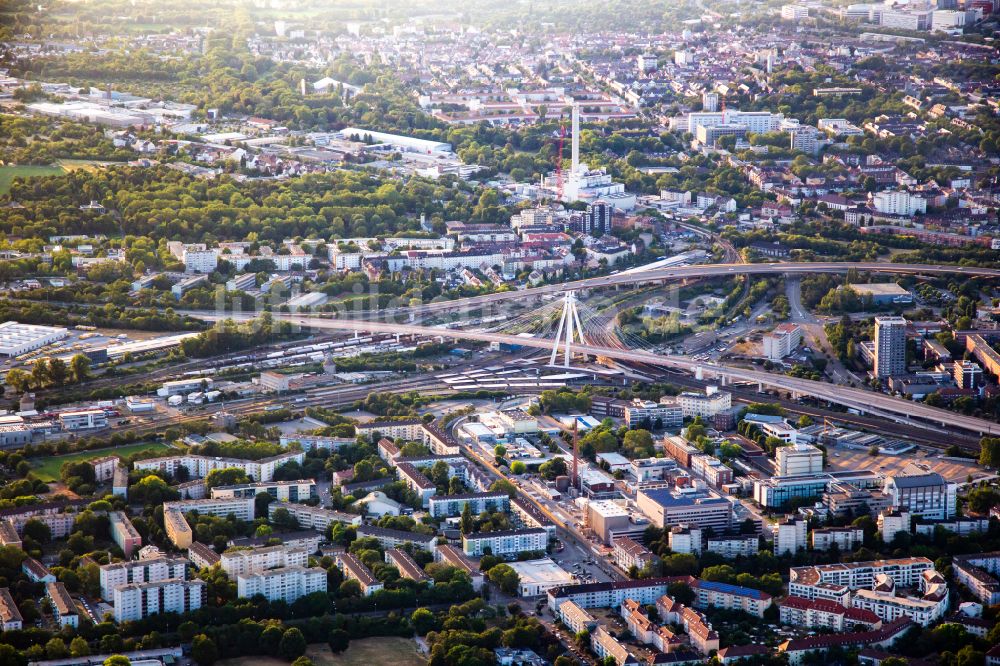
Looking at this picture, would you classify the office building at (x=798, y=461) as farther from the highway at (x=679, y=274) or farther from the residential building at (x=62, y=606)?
the highway at (x=679, y=274)

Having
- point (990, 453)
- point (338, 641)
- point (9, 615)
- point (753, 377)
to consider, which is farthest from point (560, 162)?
point (9, 615)

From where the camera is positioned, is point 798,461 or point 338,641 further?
point 798,461

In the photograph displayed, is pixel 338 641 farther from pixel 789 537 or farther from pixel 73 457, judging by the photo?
pixel 73 457

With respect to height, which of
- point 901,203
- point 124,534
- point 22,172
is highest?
point 22,172

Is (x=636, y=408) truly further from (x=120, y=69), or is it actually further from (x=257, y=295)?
(x=120, y=69)

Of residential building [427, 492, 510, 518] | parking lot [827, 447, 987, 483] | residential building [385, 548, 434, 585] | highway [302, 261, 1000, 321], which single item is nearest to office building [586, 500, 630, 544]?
residential building [427, 492, 510, 518]

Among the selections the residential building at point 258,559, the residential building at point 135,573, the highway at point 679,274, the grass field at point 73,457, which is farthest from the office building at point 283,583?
the highway at point 679,274

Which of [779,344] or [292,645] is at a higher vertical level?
[779,344]

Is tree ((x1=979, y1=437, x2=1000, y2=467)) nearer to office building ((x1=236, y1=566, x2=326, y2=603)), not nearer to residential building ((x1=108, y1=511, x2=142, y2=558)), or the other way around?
office building ((x1=236, y1=566, x2=326, y2=603))
